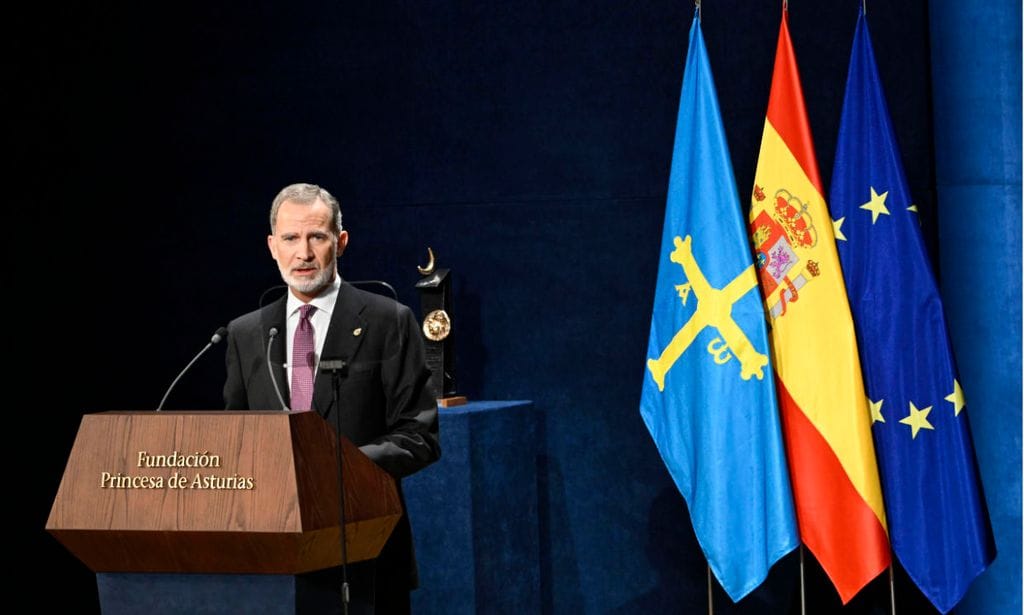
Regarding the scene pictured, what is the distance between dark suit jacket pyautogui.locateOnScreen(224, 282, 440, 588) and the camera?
2896 mm

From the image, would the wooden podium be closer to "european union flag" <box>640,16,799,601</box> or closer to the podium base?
the podium base

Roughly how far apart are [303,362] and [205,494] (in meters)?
0.65

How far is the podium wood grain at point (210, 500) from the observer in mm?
2252

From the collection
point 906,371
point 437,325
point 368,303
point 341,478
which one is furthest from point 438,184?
point 341,478

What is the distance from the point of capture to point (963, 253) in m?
4.38

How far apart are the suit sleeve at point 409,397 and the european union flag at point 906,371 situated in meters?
1.76

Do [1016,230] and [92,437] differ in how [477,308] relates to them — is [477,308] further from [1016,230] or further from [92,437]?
[92,437]

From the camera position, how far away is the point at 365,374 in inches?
115

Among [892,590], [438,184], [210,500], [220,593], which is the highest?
[438,184]

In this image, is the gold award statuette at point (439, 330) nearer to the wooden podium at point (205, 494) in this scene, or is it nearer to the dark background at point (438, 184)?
the dark background at point (438, 184)

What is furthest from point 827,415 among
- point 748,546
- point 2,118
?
point 2,118

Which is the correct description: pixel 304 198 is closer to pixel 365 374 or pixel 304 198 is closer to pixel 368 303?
pixel 368 303

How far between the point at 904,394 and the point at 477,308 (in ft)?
5.29

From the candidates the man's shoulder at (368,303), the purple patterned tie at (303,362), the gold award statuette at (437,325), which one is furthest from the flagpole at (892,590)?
the purple patterned tie at (303,362)
